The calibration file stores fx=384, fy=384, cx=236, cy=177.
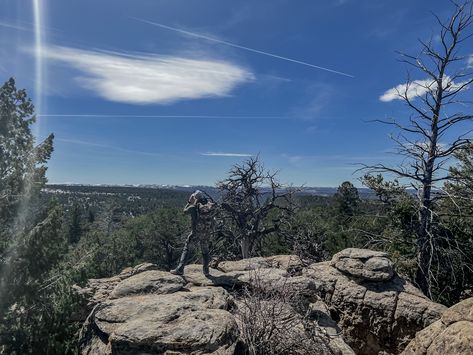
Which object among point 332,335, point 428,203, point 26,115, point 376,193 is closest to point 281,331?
point 332,335

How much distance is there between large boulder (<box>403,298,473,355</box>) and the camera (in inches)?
198

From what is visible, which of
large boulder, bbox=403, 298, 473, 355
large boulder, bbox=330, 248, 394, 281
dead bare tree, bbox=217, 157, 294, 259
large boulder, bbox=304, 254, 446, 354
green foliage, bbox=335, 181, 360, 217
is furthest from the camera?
green foliage, bbox=335, 181, 360, 217

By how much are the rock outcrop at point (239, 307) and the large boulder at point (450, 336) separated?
1.57 metres

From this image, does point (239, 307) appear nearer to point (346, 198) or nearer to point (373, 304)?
point (373, 304)

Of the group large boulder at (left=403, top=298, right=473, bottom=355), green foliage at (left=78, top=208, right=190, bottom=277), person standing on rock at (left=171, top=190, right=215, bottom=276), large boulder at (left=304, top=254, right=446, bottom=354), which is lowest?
green foliage at (left=78, top=208, right=190, bottom=277)

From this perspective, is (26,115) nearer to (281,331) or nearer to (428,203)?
(281,331)

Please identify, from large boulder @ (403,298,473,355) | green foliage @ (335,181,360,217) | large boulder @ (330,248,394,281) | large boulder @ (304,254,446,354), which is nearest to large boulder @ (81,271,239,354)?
large boulder @ (403,298,473,355)

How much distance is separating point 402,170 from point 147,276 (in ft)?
25.2

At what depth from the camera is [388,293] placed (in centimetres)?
920

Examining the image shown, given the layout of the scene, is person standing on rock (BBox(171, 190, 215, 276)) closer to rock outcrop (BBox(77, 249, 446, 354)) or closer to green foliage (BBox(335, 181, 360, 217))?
rock outcrop (BBox(77, 249, 446, 354))

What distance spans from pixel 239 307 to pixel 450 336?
3.64m

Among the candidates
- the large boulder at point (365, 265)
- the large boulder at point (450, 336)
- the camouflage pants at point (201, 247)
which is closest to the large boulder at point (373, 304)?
the large boulder at point (365, 265)

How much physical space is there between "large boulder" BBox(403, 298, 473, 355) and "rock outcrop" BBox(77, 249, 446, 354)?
1573 millimetres

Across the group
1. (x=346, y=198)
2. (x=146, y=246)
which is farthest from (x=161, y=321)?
(x=146, y=246)
